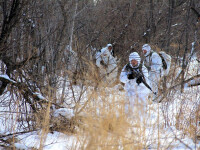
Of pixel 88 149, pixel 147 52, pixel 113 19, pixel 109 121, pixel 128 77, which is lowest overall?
pixel 88 149

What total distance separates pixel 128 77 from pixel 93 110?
9.55 feet

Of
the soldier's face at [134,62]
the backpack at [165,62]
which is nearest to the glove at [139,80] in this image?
the soldier's face at [134,62]

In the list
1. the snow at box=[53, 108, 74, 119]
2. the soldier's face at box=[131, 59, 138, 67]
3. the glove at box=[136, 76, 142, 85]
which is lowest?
the snow at box=[53, 108, 74, 119]

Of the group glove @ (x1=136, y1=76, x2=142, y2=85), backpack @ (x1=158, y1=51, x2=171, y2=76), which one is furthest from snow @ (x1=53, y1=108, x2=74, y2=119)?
backpack @ (x1=158, y1=51, x2=171, y2=76)

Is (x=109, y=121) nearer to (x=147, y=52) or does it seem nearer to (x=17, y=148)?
(x=17, y=148)

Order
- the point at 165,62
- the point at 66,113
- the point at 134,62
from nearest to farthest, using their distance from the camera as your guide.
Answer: the point at 66,113 < the point at 134,62 < the point at 165,62

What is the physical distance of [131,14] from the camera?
966 centimetres

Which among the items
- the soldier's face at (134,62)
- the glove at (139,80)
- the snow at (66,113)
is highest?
the soldier's face at (134,62)

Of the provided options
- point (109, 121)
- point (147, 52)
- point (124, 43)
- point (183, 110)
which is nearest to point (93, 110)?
point (109, 121)

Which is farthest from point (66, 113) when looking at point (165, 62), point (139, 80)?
point (165, 62)

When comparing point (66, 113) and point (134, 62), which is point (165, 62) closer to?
point (134, 62)

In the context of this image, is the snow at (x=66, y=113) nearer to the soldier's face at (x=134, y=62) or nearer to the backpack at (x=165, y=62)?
the soldier's face at (x=134, y=62)

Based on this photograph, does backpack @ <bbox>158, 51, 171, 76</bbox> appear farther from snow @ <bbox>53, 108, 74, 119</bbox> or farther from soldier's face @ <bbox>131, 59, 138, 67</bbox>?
snow @ <bbox>53, 108, 74, 119</bbox>

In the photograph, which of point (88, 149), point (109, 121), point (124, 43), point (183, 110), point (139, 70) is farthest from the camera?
point (124, 43)
